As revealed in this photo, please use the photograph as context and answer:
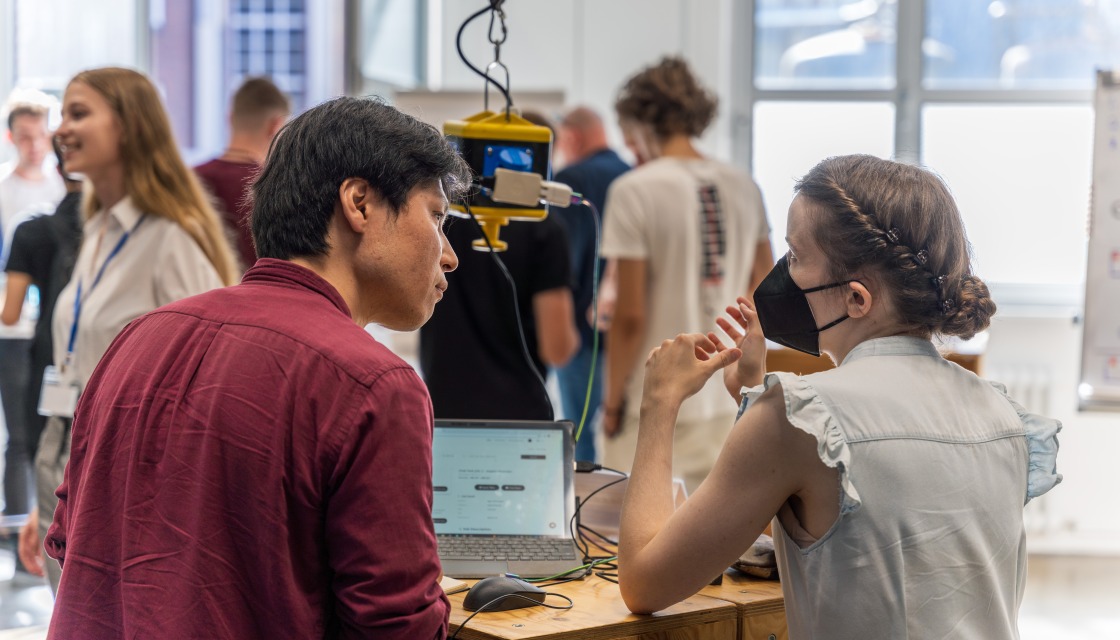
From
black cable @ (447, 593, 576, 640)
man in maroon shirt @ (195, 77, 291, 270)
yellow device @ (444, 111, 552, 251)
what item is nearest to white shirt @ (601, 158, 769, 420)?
man in maroon shirt @ (195, 77, 291, 270)

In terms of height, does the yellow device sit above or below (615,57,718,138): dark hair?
below

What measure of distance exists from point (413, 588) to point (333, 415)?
181 mm

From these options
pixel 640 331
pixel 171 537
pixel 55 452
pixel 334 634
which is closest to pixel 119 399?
pixel 171 537

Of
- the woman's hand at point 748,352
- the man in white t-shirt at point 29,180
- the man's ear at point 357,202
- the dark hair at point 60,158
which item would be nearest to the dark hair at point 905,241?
the woman's hand at point 748,352

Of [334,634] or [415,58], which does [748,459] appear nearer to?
[334,634]

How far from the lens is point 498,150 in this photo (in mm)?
1889

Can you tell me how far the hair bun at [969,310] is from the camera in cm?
139

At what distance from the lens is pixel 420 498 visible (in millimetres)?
1115

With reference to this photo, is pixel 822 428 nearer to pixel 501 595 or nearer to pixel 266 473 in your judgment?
pixel 501 595

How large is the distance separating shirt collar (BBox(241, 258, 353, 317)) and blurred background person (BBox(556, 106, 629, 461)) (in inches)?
98.3

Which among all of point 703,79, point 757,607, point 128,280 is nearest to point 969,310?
point 757,607

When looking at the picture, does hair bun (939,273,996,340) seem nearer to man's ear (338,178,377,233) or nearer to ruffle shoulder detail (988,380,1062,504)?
ruffle shoulder detail (988,380,1062,504)

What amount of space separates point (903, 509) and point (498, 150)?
0.90m

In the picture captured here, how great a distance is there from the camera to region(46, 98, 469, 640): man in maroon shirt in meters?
1.08
